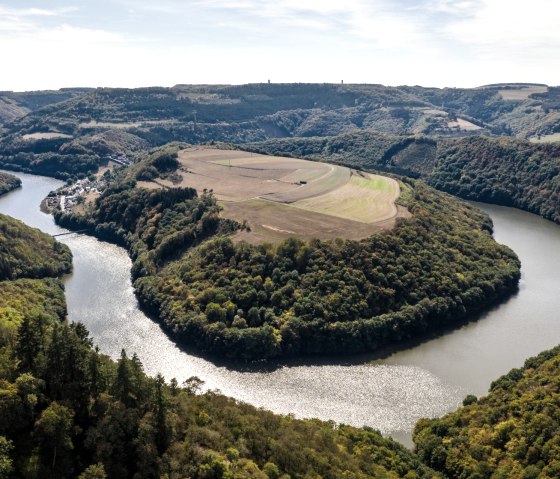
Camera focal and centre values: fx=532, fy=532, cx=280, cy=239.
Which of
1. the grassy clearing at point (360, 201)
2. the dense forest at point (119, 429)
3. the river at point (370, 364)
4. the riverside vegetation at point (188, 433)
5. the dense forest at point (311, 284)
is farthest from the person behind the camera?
the grassy clearing at point (360, 201)

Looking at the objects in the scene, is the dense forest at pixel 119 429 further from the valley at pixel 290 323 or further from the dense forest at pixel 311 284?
the dense forest at pixel 311 284

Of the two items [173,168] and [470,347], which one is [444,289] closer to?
[470,347]

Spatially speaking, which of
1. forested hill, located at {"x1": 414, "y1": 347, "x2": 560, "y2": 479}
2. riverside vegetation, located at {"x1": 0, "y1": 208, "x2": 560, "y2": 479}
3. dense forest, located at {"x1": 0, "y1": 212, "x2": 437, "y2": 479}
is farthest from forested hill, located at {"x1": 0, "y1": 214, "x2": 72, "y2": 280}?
forested hill, located at {"x1": 414, "y1": 347, "x2": 560, "y2": 479}

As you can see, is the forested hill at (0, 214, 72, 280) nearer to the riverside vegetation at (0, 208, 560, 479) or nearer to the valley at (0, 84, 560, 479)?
the valley at (0, 84, 560, 479)

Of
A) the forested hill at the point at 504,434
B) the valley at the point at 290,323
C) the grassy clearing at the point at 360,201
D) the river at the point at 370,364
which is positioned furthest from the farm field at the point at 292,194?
the forested hill at the point at 504,434

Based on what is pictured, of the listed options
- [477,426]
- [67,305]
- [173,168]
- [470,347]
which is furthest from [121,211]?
[477,426]

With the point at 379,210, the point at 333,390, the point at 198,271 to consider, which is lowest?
the point at 333,390

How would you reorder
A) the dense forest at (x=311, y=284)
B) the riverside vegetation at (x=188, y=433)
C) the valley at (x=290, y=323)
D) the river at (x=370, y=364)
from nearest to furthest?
1. the riverside vegetation at (x=188, y=433)
2. the valley at (x=290, y=323)
3. the river at (x=370, y=364)
4. the dense forest at (x=311, y=284)
